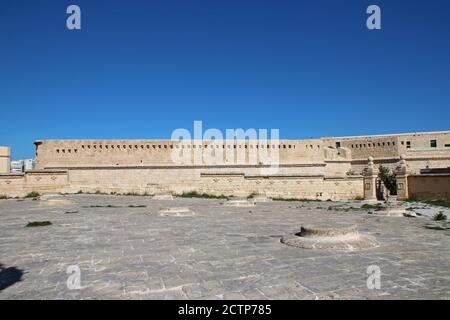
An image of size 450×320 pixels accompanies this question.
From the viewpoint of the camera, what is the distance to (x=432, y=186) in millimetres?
17891

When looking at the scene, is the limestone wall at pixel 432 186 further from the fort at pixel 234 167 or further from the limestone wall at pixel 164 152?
the limestone wall at pixel 164 152

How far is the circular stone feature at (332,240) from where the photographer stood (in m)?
5.60

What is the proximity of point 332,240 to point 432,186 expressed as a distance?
48.5 ft

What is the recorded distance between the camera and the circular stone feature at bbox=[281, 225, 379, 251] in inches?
221

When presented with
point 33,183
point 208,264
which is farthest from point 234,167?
point 208,264

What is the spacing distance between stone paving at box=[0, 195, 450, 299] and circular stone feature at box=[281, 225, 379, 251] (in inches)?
6.9

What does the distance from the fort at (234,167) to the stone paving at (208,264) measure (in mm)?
11821

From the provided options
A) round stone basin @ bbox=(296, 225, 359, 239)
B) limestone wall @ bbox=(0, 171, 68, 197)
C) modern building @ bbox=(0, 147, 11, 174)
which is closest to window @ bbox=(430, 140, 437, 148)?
limestone wall @ bbox=(0, 171, 68, 197)

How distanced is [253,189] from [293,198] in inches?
88.4

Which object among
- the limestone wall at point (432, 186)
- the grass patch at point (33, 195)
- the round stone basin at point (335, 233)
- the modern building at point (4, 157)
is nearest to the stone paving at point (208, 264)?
the round stone basin at point (335, 233)

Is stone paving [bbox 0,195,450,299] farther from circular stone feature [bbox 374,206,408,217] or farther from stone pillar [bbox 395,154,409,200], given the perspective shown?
stone pillar [bbox 395,154,409,200]

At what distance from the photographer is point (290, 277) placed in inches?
158
